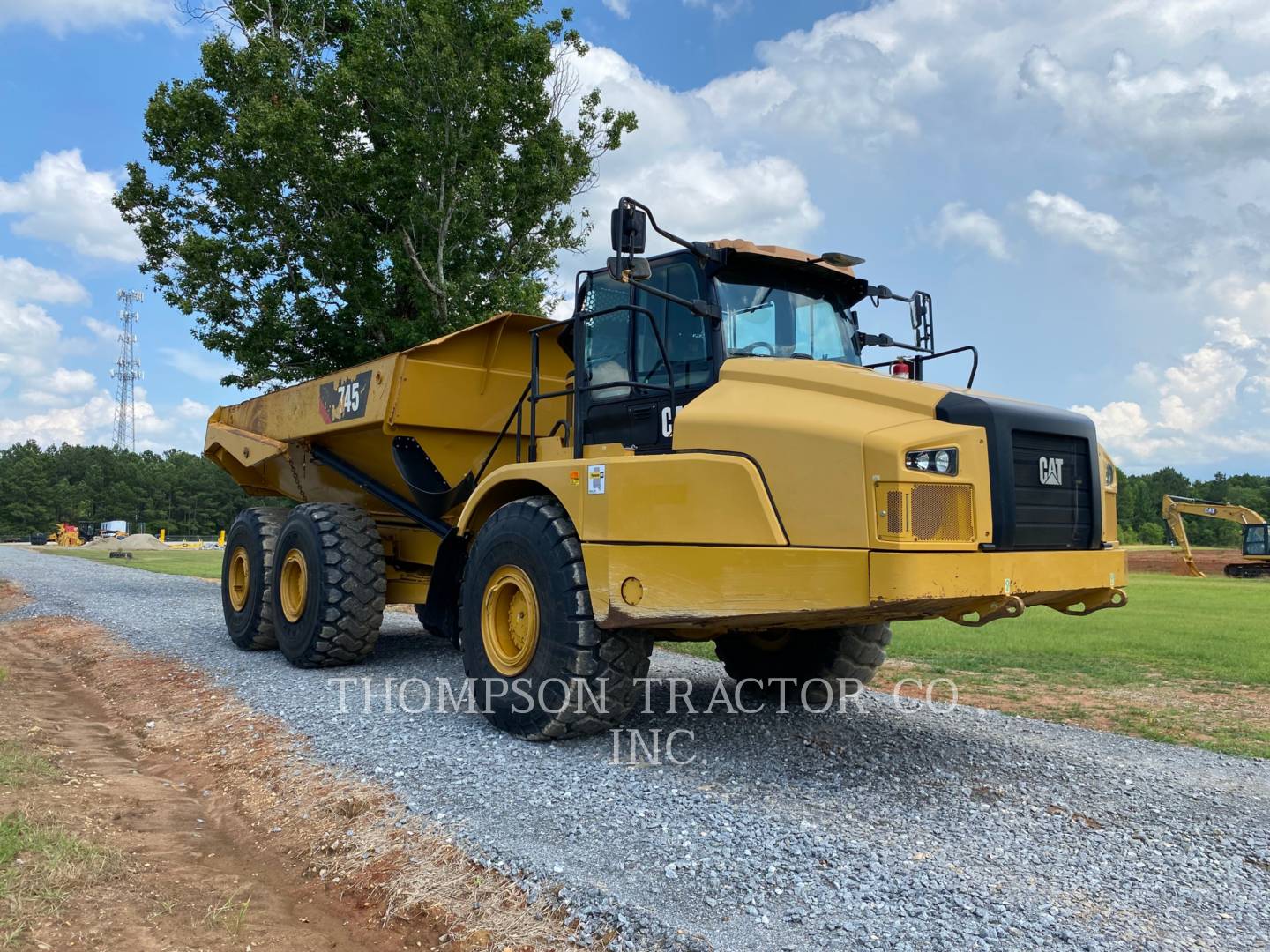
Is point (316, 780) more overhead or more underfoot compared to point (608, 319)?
more underfoot

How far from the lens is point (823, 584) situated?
4508mm

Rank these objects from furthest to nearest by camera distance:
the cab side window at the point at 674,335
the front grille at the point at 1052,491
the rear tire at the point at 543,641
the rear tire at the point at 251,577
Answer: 1. the rear tire at the point at 251,577
2. the cab side window at the point at 674,335
3. the rear tire at the point at 543,641
4. the front grille at the point at 1052,491

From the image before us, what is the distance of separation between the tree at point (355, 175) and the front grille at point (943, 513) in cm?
1177

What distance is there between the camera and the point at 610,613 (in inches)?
205

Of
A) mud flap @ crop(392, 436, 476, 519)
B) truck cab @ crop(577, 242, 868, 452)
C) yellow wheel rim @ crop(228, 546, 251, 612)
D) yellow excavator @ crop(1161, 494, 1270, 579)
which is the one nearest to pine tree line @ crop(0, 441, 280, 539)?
yellow excavator @ crop(1161, 494, 1270, 579)

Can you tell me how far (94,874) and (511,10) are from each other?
47.1 feet

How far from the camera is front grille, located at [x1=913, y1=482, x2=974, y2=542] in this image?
14.3 ft

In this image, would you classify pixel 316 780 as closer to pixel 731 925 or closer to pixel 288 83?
pixel 731 925

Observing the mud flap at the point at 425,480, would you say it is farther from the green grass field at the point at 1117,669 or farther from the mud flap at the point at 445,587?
the green grass field at the point at 1117,669

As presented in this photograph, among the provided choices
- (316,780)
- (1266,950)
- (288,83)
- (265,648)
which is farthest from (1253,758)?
(288,83)

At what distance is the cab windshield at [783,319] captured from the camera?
5512 mm

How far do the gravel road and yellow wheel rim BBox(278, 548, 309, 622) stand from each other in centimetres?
156

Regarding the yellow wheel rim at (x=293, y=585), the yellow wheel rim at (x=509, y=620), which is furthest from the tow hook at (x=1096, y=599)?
the yellow wheel rim at (x=293, y=585)

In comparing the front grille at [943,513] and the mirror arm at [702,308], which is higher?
the mirror arm at [702,308]
